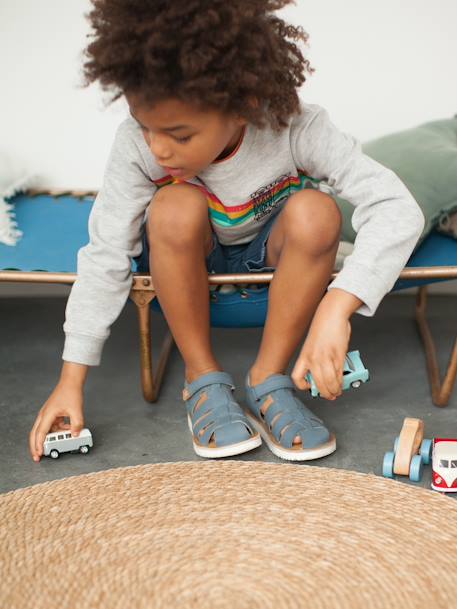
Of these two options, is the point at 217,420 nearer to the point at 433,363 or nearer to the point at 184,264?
the point at 184,264

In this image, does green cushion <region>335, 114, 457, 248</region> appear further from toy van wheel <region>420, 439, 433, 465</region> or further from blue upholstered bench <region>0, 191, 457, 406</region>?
toy van wheel <region>420, 439, 433, 465</region>

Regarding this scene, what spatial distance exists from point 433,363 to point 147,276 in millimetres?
551

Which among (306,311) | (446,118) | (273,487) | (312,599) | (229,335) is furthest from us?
(446,118)

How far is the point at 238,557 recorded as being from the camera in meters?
0.97

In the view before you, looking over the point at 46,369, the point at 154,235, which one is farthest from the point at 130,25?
the point at 46,369

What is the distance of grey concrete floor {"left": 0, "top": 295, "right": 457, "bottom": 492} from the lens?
1.24 metres

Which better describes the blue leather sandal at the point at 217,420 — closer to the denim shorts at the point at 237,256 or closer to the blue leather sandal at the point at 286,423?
the blue leather sandal at the point at 286,423

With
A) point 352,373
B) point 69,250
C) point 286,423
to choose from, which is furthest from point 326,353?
point 69,250

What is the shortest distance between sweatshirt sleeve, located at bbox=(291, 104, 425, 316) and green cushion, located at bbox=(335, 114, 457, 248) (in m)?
0.28

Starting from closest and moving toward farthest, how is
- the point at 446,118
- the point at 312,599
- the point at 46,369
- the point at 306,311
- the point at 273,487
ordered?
the point at 312,599, the point at 273,487, the point at 306,311, the point at 46,369, the point at 446,118

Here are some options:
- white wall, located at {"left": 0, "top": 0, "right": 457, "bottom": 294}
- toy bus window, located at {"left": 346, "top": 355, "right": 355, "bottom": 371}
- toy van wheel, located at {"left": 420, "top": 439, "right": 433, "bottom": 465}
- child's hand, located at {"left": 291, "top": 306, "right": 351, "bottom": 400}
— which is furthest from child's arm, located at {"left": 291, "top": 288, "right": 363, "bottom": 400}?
white wall, located at {"left": 0, "top": 0, "right": 457, "bottom": 294}

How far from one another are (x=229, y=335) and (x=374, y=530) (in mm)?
761

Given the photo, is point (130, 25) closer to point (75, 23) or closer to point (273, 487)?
point (273, 487)

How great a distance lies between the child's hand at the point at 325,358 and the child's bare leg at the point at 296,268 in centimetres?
15
